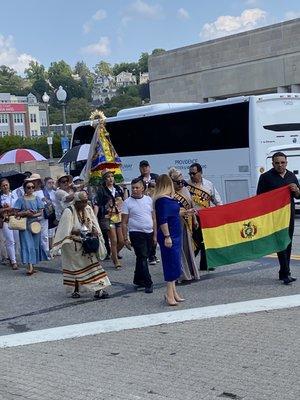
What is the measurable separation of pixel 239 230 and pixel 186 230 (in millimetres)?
849

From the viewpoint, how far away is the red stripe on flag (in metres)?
9.80

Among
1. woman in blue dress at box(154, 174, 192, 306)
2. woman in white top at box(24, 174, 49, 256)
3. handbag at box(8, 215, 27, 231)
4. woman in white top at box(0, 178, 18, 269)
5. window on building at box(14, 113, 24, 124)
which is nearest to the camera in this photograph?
woman in blue dress at box(154, 174, 192, 306)

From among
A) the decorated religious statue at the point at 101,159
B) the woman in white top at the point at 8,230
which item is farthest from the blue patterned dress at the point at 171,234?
the woman in white top at the point at 8,230

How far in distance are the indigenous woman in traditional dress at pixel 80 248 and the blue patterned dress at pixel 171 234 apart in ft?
3.63

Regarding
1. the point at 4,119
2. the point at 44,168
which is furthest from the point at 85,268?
the point at 4,119

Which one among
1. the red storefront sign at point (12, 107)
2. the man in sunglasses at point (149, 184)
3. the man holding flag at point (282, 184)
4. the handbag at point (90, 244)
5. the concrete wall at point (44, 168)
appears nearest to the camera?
the handbag at point (90, 244)

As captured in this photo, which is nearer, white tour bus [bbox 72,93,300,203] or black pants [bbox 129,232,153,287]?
black pants [bbox 129,232,153,287]

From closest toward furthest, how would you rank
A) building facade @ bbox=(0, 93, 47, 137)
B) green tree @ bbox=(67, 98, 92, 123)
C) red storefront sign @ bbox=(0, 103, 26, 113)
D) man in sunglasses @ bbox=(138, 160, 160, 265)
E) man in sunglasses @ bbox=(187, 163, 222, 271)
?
man in sunglasses @ bbox=(187, 163, 222, 271) → man in sunglasses @ bbox=(138, 160, 160, 265) → red storefront sign @ bbox=(0, 103, 26, 113) → building facade @ bbox=(0, 93, 47, 137) → green tree @ bbox=(67, 98, 92, 123)

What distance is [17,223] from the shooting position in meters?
11.8

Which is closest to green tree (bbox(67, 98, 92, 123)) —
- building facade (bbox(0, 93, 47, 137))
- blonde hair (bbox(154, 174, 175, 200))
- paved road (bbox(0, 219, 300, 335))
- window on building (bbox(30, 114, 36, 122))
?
window on building (bbox(30, 114, 36, 122))

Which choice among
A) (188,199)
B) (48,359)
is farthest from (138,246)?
(48,359)

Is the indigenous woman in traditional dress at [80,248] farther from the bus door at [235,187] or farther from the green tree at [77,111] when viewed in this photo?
the green tree at [77,111]

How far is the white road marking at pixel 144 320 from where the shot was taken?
748cm

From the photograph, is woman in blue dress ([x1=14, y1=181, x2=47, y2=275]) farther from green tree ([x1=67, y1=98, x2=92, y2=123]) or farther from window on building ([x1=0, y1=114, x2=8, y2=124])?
window on building ([x1=0, y1=114, x2=8, y2=124])
